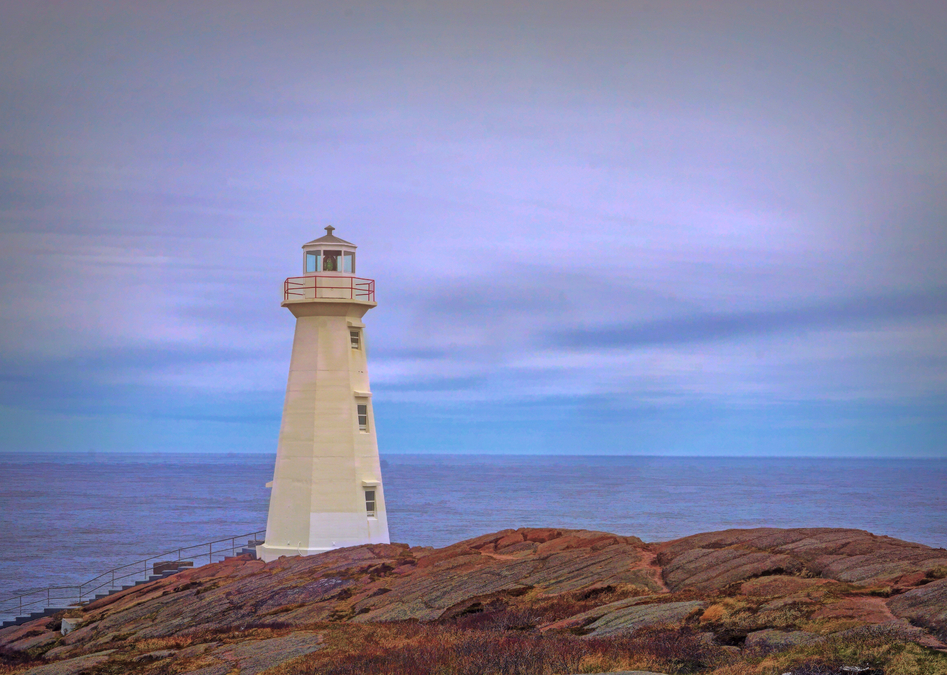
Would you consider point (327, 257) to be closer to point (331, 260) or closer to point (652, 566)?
point (331, 260)

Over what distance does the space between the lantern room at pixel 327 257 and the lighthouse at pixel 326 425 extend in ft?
Result: 0.10

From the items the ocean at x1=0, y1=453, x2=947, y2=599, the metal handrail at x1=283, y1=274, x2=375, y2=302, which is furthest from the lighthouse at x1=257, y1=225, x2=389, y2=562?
the ocean at x1=0, y1=453, x2=947, y2=599

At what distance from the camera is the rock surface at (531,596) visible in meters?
14.7

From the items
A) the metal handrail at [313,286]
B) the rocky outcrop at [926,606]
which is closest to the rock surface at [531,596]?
the rocky outcrop at [926,606]

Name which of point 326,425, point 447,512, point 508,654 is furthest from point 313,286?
point 447,512

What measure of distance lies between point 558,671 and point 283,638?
670 centimetres

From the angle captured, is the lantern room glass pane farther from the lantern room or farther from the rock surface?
the rock surface

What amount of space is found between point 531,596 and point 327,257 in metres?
13.4

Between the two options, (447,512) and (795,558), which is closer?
(795,558)

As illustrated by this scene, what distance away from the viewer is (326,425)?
90.0 feet

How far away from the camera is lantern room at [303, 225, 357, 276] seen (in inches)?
1113

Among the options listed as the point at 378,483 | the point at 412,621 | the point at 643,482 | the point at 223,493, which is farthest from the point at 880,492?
the point at 412,621

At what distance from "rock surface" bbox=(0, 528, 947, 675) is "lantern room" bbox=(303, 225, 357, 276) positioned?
820cm

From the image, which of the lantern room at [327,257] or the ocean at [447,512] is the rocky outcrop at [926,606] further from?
the ocean at [447,512]
